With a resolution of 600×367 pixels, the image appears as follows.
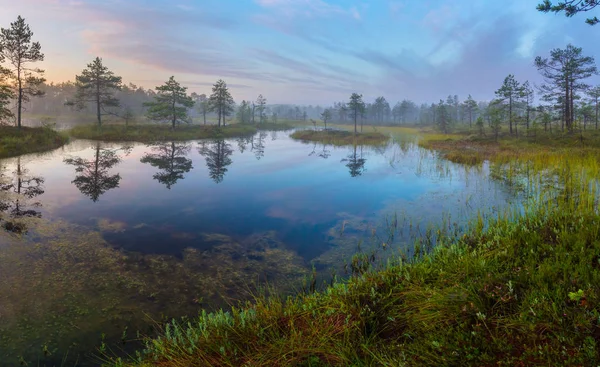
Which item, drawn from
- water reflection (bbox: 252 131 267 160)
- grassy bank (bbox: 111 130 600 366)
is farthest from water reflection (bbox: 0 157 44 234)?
water reflection (bbox: 252 131 267 160)

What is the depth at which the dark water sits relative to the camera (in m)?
6.03

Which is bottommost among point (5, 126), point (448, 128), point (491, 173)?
point (491, 173)

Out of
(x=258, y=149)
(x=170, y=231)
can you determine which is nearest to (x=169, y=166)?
(x=170, y=231)

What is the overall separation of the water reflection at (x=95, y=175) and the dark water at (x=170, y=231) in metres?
0.15

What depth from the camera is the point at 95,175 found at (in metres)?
19.7

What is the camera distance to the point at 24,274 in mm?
7141

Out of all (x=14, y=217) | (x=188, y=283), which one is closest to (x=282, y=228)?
(x=188, y=283)

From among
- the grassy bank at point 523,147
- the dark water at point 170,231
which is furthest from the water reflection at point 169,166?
the grassy bank at point 523,147

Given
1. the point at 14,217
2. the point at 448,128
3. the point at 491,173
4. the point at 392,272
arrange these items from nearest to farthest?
the point at 392,272, the point at 14,217, the point at 491,173, the point at 448,128

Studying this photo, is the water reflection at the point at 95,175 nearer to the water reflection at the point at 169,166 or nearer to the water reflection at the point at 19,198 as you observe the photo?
the water reflection at the point at 19,198

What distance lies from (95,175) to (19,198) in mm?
6134

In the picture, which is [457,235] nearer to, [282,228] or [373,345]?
[282,228]

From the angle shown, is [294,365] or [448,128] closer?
[294,365]

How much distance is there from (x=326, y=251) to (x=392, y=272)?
3.26 m
